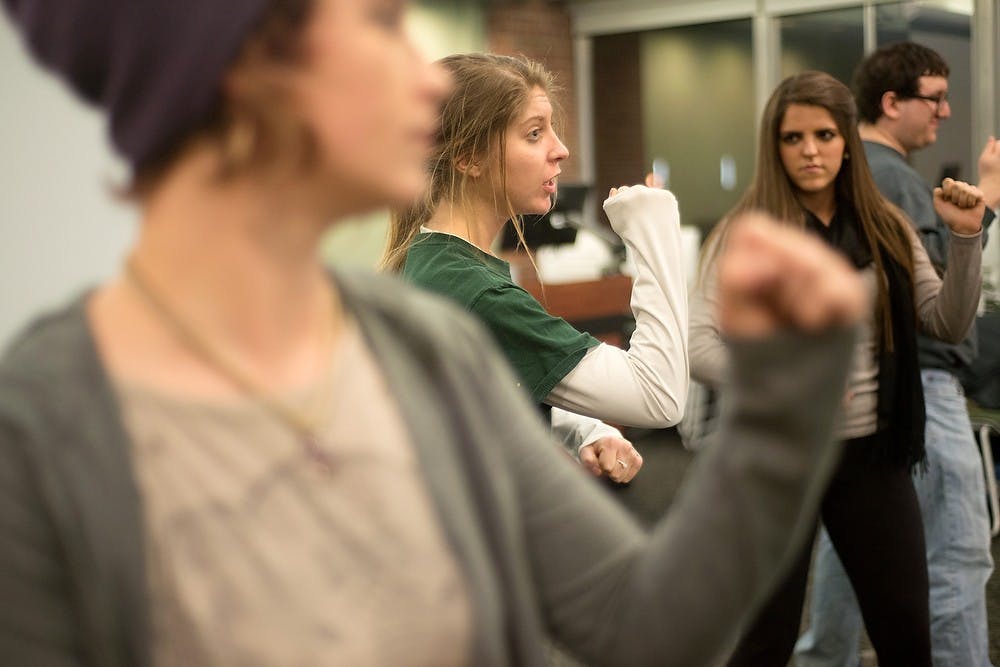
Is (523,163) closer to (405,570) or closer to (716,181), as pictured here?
(405,570)

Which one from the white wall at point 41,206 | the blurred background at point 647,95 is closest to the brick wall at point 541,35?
the blurred background at point 647,95

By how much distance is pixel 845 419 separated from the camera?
7.80 ft

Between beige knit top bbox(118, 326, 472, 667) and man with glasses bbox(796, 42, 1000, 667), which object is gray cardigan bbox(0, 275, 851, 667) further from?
man with glasses bbox(796, 42, 1000, 667)

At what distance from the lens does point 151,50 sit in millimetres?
616

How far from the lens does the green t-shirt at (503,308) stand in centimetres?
166

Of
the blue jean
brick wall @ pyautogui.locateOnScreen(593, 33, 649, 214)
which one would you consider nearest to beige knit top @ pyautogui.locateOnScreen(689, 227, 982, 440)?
the blue jean

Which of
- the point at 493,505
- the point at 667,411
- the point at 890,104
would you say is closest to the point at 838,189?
the point at 890,104

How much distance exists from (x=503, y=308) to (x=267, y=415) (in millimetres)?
1016

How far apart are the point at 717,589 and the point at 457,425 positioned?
7.6 inches

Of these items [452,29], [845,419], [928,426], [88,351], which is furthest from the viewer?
[452,29]

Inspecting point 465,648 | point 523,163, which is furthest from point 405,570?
point 523,163

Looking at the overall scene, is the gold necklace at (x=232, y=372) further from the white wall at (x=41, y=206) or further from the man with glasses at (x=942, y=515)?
the white wall at (x=41, y=206)

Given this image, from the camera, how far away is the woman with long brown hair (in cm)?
231

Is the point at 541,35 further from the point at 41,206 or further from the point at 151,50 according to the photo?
the point at 151,50
